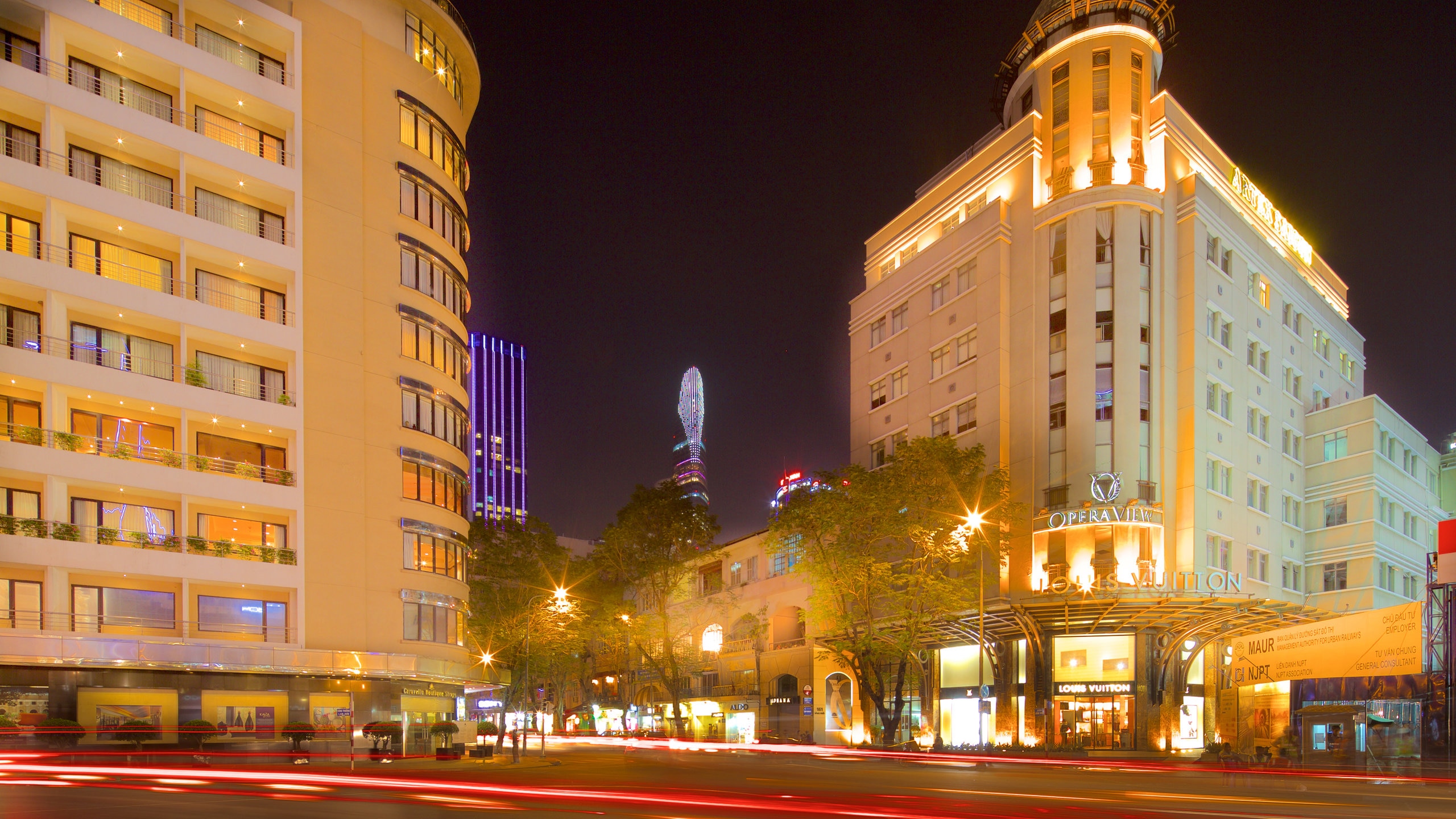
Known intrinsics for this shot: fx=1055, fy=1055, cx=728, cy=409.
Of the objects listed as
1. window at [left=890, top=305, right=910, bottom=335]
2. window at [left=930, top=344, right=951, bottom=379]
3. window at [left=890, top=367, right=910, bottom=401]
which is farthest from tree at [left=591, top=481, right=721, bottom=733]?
window at [left=930, top=344, right=951, bottom=379]

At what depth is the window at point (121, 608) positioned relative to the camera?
3688cm

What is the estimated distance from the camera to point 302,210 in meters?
43.8

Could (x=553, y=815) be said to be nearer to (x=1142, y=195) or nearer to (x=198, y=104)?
(x=198, y=104)

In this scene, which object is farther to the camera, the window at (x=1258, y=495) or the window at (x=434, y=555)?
the window at (x=1258, y=495)

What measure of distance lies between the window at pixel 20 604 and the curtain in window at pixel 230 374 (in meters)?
9.44

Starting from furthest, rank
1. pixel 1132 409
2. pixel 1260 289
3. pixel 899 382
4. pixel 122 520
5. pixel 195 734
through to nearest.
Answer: pixel 899 382, pixel 1260 289, pixel 1132 409, pixel 122 520, pixel 195 734

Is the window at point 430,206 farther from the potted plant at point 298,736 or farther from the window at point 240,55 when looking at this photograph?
the potted plant at point 298,736

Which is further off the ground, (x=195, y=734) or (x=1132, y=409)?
(x=1132, y=409)

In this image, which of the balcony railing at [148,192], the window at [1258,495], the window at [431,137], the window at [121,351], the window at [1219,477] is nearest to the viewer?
the balcony railing at [148,192]

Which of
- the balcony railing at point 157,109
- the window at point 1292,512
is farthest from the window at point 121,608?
the window at point 1292,512

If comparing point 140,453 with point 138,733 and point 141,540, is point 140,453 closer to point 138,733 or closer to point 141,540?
point 141,540

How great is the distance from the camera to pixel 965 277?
62.7 m

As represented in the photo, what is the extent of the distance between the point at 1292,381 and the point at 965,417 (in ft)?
68.0

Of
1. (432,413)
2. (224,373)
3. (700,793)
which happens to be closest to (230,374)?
(224,373)
